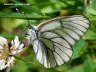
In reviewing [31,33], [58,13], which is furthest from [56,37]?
[58,13]

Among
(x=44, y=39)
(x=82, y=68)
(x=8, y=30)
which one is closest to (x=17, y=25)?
(x=8, y=30)

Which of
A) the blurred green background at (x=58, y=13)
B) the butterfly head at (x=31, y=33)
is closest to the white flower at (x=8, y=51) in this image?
the butterfly head at (x=31, y=33)

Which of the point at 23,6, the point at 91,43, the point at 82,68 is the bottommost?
the point at 82,68

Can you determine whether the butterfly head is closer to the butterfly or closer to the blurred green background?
the butterfly

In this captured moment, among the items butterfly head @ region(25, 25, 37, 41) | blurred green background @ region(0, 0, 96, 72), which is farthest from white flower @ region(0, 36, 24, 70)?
blurred green background @ region(0, 0, 96, 72)

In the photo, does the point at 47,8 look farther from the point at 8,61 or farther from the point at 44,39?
the point at 8,61

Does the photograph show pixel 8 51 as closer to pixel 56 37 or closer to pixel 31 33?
pixel 31 33
